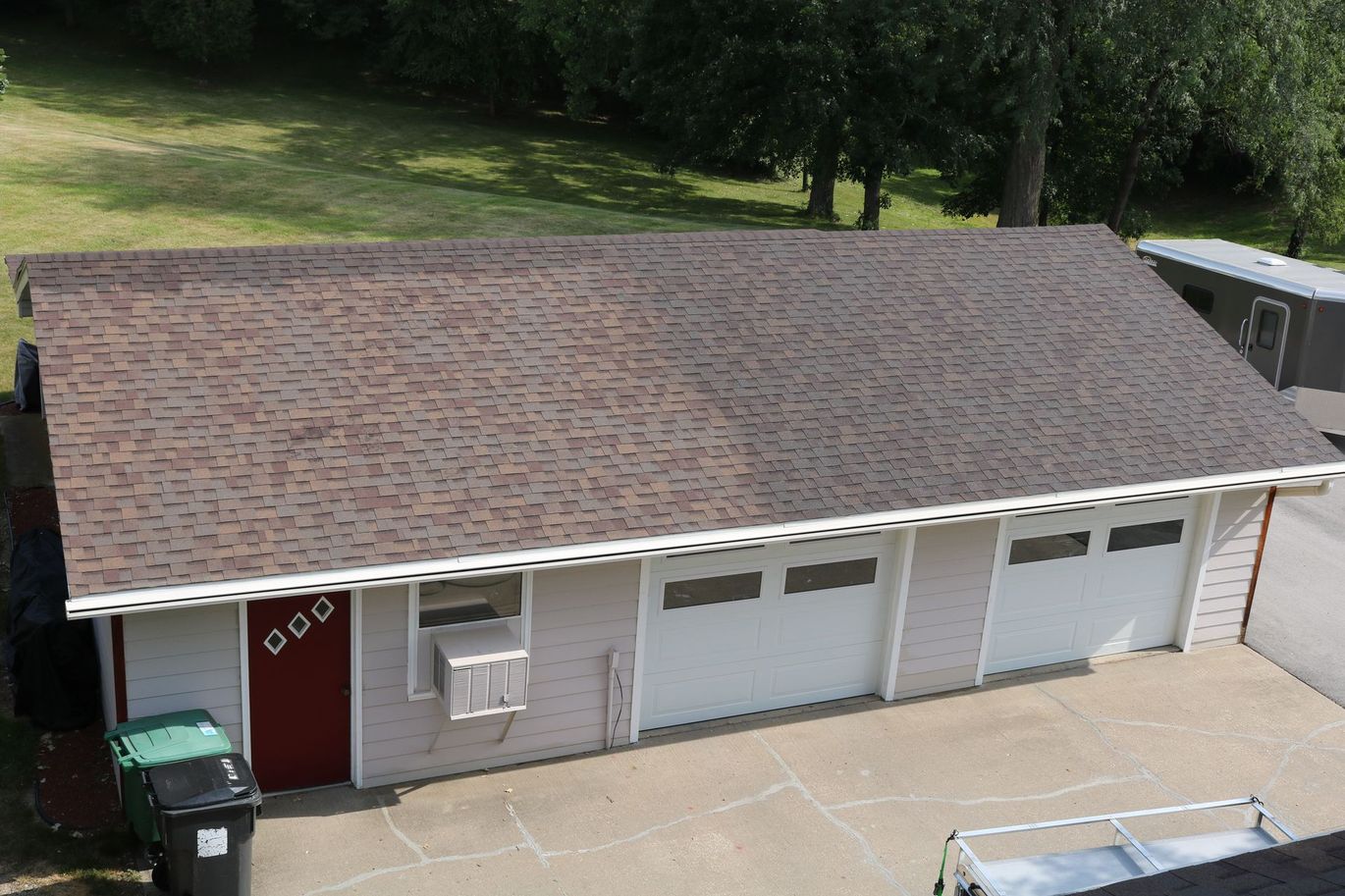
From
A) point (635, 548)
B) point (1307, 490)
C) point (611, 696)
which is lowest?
point (611, 696)

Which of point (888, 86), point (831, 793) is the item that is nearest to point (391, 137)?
point (888, 86)

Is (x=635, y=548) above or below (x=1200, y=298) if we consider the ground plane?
below

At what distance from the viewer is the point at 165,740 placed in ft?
30.8

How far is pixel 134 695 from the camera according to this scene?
983 centimetres

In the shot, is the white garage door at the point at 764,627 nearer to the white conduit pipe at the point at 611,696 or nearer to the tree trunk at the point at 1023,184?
the white conduit pipe at the point at 611,696

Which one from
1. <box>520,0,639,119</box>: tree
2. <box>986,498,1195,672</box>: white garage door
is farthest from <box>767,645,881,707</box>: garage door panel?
<box>520,0,639,119</box>: tree

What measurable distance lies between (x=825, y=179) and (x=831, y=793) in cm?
2618

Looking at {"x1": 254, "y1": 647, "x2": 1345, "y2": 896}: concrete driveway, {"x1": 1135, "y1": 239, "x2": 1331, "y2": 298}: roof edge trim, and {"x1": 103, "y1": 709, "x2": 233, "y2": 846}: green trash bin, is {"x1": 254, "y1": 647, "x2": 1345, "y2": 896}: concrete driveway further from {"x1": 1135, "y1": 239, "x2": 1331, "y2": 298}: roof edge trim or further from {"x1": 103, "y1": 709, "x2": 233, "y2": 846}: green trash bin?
{"x1": 1135, "y1": 239, "x2": 1331, "y2": 298}: roof edge trim

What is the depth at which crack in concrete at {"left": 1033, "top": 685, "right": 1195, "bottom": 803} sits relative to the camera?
38.2 feet

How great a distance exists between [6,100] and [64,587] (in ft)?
97.2

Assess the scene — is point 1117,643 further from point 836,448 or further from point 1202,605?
point 836,448

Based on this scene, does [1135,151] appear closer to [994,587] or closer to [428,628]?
[994,587]

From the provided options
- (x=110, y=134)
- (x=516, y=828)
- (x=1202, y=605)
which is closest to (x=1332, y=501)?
(x=1202, y=605)

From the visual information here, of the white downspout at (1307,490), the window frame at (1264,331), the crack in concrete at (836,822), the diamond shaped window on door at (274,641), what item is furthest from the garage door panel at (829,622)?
the window frame at (1264,331)
